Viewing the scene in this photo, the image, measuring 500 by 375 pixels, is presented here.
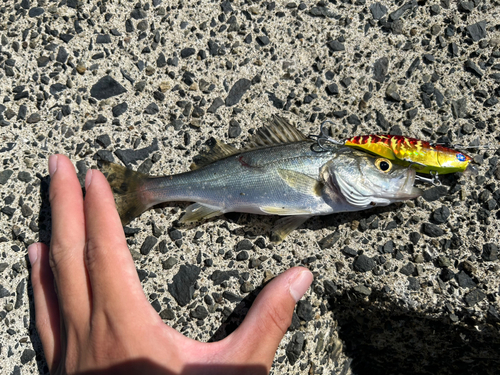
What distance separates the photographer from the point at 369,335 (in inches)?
130

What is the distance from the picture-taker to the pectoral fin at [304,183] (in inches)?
118

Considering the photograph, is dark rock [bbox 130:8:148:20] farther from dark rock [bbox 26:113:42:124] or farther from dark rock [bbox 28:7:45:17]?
dark rock [bbox 26:113:42:124]

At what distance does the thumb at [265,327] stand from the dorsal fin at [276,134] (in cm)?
113

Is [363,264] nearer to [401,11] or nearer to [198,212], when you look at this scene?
[198,212]

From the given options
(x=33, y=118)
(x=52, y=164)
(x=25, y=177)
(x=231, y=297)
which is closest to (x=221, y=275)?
(x=231, y=297)

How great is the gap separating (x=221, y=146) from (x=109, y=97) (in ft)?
3.87

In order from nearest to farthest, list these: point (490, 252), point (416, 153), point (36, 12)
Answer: point (416, 153) → point (490, 252) → point (36, 12)

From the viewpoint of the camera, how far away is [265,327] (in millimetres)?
2693

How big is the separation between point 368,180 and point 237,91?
1421mm

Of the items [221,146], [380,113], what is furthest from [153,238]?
[380,113]

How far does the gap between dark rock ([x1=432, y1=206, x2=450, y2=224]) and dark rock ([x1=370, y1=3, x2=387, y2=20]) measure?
1.76 m

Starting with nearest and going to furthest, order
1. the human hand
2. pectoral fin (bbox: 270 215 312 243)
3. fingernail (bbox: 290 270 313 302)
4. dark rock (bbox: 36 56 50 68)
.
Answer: the human hand < fingernail (bbox: 290 270 313 302) < pectoral fin (bbox: 270 215 312 243) < dark rock (bbox: 36 56 50 68)

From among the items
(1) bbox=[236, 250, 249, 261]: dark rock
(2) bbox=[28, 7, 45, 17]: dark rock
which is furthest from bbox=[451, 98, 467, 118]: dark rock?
(2) bbox=[28, 7, 45, 17]: dark rock

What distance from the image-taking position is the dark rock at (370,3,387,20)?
3557mm
